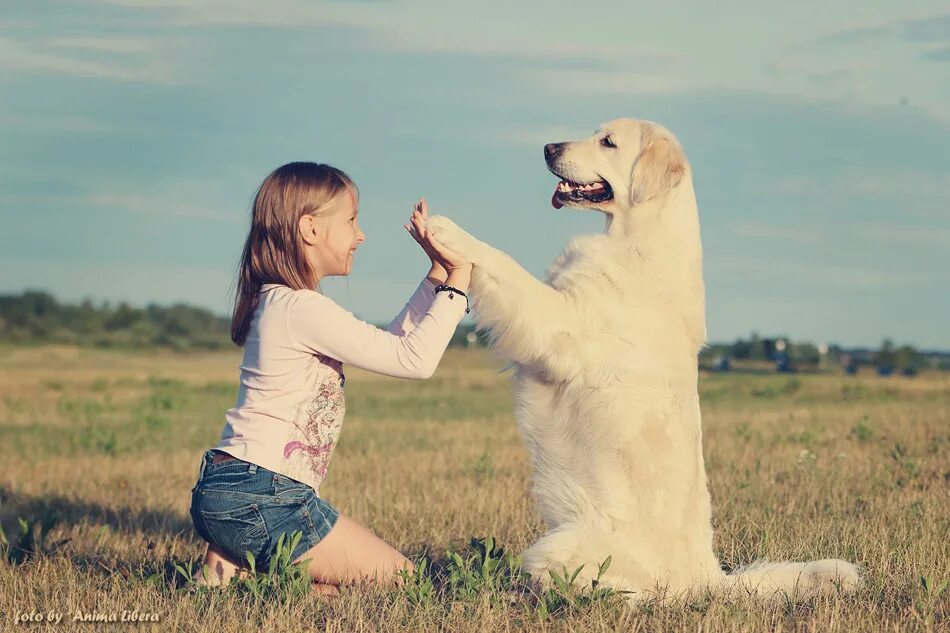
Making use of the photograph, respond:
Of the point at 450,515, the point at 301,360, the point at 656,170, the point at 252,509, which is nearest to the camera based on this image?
the point at 252,509

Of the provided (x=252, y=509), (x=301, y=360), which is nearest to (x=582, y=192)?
(x=301, y=360)

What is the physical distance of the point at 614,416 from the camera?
4359mm

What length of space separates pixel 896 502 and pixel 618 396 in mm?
3506

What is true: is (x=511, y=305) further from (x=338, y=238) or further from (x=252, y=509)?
(x=252, y=509)

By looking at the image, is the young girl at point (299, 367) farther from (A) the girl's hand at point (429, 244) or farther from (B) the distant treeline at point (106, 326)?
(B) the distant treeline at point (106, 326)

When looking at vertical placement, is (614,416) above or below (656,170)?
below

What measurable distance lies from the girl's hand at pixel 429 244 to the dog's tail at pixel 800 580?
1908 millimetres

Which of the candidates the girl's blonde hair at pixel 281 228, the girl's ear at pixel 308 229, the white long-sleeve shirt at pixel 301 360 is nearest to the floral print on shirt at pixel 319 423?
the white long-sleeve shirt at pixel 301 360

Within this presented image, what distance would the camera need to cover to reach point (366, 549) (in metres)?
4.42

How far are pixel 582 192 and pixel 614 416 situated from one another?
123 centimetres

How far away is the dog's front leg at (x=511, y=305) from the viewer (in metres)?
4.28

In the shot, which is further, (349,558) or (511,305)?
(349,558)

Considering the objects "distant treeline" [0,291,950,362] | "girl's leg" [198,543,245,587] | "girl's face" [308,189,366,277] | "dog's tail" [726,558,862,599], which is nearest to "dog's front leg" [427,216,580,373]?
"girl's face" [308,189,366,277]

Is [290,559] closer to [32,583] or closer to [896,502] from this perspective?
[32,583]
